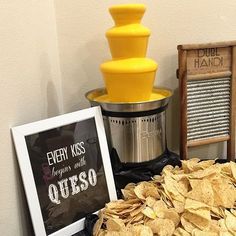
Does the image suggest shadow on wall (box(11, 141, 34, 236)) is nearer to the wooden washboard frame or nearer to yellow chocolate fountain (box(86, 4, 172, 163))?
yellow chocolate fountain (box(86, 4, 172, 163))

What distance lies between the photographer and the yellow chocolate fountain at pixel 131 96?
1198 mm

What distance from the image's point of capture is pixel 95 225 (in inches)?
43.7

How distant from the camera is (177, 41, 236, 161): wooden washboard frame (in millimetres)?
1449

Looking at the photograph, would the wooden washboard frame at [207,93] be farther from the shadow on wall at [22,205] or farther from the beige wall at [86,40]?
the shadow on wall at [22,205]

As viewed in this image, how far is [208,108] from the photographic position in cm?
151

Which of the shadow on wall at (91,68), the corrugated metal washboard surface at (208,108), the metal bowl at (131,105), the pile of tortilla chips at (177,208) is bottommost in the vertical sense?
the pile of tortilla chips at (177,208)

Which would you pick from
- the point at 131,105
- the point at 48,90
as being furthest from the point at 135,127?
the point at 48,90

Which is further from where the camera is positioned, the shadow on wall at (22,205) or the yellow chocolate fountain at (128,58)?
the yellow chocolate fountain at (128,58)

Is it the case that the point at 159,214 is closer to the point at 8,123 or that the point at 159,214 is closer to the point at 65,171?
the point at 65,171

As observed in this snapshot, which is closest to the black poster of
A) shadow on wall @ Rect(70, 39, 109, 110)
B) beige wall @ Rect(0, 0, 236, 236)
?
beige wall @ Rect(0, 0, 236, 236)

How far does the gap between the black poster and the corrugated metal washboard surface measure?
489mm

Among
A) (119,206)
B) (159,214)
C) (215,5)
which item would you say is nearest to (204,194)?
(159,214)

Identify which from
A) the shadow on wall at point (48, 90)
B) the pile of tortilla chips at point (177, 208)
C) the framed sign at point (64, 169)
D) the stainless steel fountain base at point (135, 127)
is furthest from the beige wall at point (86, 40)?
the pile of tortilla chips at point (177, 208)

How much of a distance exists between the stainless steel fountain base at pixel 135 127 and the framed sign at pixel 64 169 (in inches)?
1.8
